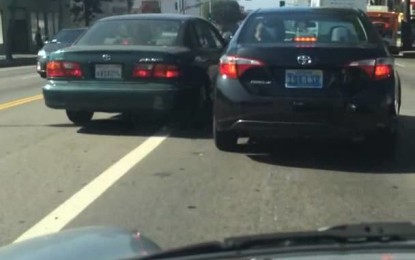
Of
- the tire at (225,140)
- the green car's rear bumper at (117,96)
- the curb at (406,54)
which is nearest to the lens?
the tire at (225,140)

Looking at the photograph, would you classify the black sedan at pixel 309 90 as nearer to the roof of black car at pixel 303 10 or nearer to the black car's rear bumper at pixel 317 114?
the black car's rear bumper at pixel 317 114

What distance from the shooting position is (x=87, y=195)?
24.0ft

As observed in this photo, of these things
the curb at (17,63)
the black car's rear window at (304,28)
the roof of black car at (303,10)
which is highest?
the roof of black car at (303,10)

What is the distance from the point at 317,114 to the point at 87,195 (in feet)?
7.64

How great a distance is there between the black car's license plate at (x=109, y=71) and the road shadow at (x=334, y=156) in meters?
1.93

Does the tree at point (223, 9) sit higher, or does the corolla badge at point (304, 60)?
the corolla badge at point (304, 60)

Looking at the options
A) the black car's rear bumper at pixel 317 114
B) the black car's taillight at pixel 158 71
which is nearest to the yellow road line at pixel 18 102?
the black car's taillight at pixel 158 71

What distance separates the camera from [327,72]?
8156 millimetres

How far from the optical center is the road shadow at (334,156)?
8602 mm

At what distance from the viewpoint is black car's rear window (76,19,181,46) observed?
36.7 ft

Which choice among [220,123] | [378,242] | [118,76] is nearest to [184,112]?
[118,76]

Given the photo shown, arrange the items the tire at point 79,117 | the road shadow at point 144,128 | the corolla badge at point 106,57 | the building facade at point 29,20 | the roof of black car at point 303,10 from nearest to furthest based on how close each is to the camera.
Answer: the roof of black car at point 303,10 < the corolla badge at point 106,57 < the road shadow at point 144,128 < the tire at point 79,117 < the building facade at point 29,20

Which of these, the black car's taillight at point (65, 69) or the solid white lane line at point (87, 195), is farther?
the black car's taillight at point (65, 69)

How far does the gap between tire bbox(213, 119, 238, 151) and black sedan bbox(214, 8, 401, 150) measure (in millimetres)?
412
